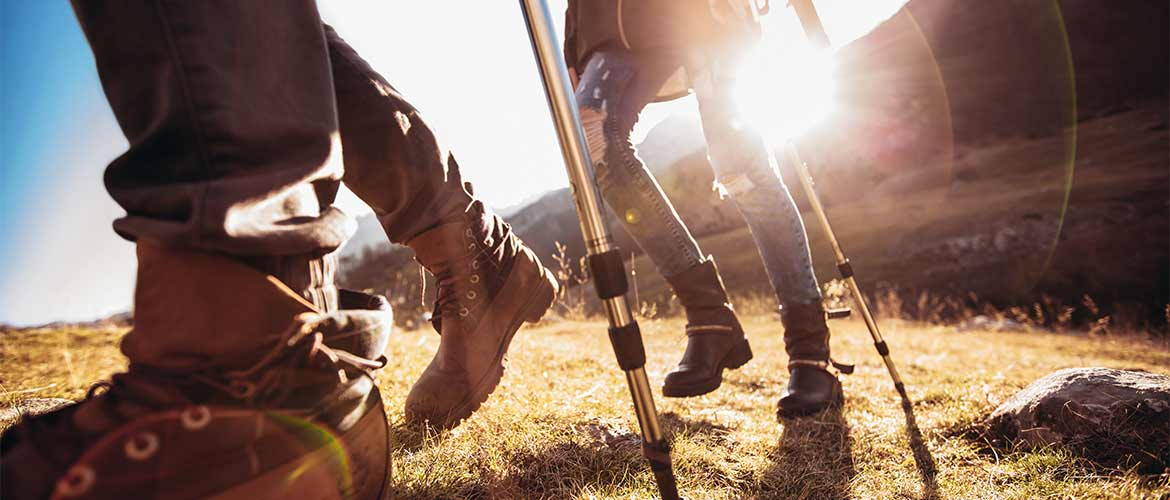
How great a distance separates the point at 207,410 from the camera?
76 cm

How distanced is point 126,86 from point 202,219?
0.28 m

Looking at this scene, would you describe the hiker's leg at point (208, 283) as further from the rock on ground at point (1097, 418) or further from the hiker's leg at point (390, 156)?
the rock on ground at point (1097, 418)

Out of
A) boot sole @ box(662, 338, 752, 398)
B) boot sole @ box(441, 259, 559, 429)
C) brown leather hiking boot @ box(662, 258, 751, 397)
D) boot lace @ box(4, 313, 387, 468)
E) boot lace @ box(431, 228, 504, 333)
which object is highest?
boot lace @ box(4, 313, 387, 468)

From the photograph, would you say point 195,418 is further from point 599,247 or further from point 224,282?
point 599,247

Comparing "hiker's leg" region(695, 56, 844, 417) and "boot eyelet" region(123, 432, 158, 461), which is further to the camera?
"hiker's leg" region(695, 56, 844, 417)

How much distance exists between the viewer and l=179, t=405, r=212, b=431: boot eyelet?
0.74 meters

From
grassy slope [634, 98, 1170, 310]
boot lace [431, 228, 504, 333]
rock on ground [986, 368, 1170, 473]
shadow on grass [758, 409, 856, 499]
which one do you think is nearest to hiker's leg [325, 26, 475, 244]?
boot lace [431, 228, 504, 333]

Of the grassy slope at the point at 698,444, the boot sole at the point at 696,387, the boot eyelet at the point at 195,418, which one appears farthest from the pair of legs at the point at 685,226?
the boot eyelet at the point at 195,418

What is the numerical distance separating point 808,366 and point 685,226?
0.84 metres

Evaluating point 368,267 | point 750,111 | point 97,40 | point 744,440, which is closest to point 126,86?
point 97,40

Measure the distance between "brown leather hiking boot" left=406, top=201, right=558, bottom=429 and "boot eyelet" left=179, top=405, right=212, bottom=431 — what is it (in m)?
0.80

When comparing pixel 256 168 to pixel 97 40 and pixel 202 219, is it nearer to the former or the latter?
pixel 202 219

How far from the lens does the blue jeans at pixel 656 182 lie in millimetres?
2199

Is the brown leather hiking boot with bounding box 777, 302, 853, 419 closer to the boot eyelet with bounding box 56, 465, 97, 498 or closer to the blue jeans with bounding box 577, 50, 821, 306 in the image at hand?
the blue jeans with bounding box 577, 50, 821, 306
